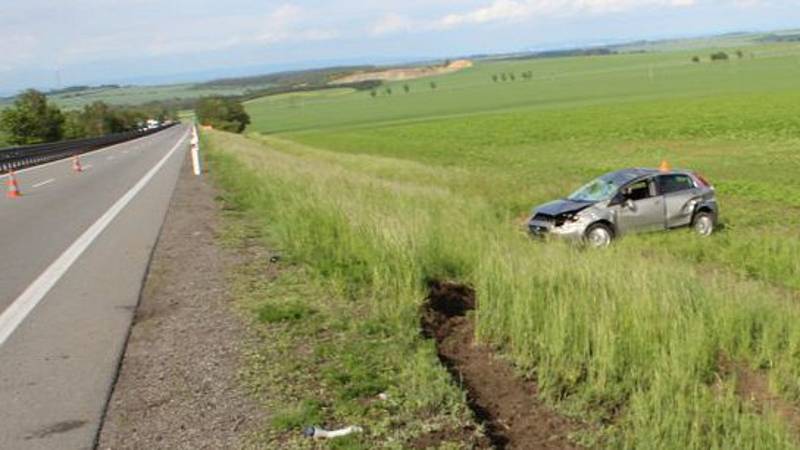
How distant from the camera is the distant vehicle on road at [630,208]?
14.3 m

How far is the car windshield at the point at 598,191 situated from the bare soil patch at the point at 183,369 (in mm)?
7245

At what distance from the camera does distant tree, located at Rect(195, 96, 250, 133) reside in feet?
405

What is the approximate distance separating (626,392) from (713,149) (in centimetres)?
3263

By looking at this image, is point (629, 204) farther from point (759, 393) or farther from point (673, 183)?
point (759, 393)

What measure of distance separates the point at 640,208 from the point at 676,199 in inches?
34.0

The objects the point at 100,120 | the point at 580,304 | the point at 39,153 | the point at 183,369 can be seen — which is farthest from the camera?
the point at 100,120

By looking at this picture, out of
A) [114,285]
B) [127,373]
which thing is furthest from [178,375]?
[114,285]

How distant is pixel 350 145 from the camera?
59.5 metres

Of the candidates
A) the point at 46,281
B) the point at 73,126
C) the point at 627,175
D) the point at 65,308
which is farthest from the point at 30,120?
the point at 65,308

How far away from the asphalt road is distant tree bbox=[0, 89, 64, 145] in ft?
228

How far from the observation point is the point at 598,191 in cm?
1507

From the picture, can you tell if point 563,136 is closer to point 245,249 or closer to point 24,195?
point 24,195

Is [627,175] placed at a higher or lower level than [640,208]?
higher

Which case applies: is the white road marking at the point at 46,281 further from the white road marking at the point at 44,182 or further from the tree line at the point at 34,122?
the tree line at the point at 34,122
